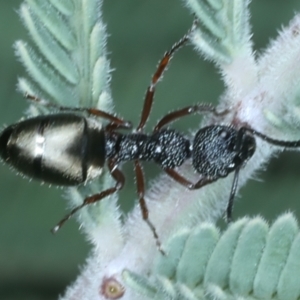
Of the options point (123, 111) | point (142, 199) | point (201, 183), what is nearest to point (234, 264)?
point (201, 183)

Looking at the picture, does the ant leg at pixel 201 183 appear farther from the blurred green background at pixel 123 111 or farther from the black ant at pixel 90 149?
the blurred green background at pixel 123 111

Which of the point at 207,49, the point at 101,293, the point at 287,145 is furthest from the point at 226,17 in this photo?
the point at 101,293

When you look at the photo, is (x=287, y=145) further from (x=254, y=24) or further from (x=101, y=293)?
(x=254, y=24)

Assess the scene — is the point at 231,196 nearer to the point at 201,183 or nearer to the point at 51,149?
the point at 201,183

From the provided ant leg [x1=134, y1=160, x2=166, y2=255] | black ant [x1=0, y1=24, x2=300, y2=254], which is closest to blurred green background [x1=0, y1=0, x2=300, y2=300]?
ant leg [x1=134, y1=160, x2=166, y2=255]

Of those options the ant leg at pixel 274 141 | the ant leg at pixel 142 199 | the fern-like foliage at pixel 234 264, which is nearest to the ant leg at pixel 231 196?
the ant leg at pixel 274 141

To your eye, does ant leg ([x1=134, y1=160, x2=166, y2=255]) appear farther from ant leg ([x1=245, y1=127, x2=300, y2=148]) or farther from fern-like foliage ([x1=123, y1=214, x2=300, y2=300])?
ant leg ([x1=245, y1=127, x2=300, y2=148])
